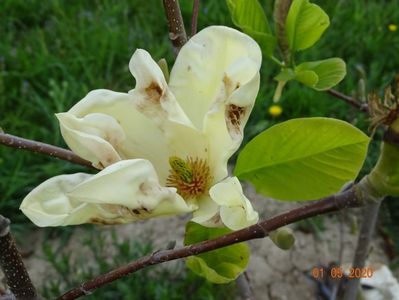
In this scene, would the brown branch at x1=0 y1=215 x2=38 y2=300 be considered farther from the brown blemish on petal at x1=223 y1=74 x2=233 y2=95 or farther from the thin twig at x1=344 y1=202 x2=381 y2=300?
the thin twig at x1=344 y1=202 x2=381 y2=300

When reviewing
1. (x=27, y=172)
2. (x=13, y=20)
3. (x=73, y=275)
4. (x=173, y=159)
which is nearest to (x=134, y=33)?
(x=13, y=20)

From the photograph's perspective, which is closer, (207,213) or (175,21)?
(207,213)

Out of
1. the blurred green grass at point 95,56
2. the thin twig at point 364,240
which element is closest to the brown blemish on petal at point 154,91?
the thin twig at point 364,240

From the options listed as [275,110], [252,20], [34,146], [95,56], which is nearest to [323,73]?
[252,20]

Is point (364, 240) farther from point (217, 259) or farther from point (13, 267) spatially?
point (13, 267)

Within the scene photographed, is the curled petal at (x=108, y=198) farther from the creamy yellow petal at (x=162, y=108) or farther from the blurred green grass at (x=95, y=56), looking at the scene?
the blurred green grass at (x=95, y=56)

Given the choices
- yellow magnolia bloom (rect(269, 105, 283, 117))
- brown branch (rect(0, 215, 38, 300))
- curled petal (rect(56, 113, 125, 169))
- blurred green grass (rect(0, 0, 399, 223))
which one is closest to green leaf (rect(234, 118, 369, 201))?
curled petal (rect(56, 113, 125, 169))
